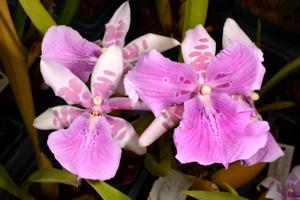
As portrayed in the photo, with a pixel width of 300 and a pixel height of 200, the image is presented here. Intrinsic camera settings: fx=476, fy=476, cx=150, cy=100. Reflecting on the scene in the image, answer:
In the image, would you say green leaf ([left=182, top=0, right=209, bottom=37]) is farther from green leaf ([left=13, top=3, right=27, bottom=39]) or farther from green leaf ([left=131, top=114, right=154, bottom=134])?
green leaf ([left=13, top=3, right=27, bottom=39])

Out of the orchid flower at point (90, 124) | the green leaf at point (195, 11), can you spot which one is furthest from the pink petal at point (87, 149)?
the green leaf at point (195, 11)

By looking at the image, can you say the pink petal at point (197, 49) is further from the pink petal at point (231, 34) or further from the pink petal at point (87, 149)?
the pink petal at point (87, 149)

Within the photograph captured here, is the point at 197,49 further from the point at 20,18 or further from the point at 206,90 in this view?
the point at 20,18

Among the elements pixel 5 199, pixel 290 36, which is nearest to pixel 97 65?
pixel 5 199

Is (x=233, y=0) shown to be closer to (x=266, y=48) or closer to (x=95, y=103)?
(x=266, y=48)

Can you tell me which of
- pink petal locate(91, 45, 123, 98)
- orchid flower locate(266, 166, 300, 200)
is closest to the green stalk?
pink petal locate(91, 45, 123, 98)
